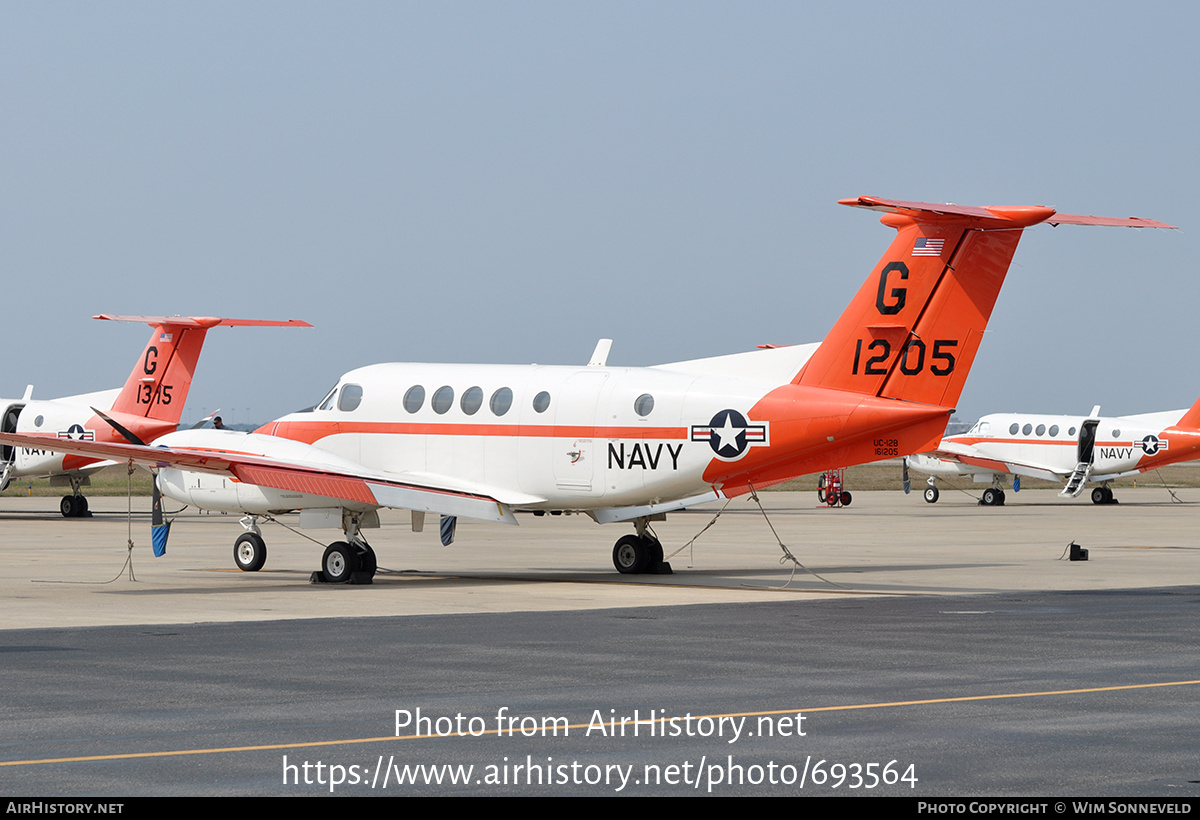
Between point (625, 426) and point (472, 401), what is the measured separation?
2.60 metres

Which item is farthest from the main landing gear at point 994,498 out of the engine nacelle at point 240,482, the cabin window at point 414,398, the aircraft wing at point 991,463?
the engine nacelle at point 240,482

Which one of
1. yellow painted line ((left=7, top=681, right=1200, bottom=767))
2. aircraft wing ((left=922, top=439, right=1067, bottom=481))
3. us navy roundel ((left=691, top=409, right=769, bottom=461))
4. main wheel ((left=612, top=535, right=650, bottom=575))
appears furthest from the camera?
aircraft wing ((left=922, top=439, right=1067, bottom=481))

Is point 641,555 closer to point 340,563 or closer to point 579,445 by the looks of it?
point 579,445

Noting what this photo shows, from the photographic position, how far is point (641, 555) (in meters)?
25.5

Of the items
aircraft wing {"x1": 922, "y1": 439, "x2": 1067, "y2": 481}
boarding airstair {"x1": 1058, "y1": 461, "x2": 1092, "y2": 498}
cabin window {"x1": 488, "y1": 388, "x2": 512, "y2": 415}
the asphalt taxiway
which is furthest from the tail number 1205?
aircraft wing {"x1": 922, "y1": 439, "x2": 1067, "y2": 481}

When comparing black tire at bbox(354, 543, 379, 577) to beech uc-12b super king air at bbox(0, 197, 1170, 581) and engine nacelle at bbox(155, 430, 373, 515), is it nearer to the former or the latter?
beech uc-12b super king air at bbox(0, 197, 1170, 581)

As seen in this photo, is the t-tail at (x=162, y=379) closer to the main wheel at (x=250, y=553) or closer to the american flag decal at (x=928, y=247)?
the main wheel at (x=250, y=553)

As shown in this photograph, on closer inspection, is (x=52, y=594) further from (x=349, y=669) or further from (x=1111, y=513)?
(x=1111, y=513)

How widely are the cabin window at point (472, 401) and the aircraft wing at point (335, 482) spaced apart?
1.28 meters

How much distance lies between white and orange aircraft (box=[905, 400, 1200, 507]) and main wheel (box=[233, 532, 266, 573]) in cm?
3626

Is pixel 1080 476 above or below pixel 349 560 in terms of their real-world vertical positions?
below

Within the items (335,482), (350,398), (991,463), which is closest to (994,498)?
(991,463)

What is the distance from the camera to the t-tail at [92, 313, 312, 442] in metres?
44.5

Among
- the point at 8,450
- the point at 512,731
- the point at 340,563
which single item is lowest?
the point at 8,450
